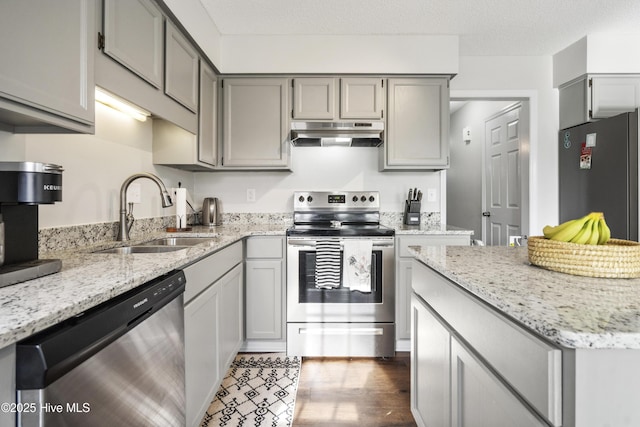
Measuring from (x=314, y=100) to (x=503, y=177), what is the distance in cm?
228

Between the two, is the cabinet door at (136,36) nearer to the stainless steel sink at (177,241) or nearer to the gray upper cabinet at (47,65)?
the gray upper cabinet at (47,65)

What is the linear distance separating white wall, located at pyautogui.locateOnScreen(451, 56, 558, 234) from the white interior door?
0.52 ft

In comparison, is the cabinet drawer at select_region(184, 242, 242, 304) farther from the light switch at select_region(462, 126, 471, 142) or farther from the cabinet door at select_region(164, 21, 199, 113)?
the light switch at select_region(462, 126, 471, 142)

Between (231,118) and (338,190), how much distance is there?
1113 mm

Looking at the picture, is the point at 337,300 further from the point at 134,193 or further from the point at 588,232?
the point at 588,232

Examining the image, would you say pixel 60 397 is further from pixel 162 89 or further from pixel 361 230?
pixel 361 230

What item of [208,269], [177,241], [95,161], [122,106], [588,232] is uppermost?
[122,106]

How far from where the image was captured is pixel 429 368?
1277 mm

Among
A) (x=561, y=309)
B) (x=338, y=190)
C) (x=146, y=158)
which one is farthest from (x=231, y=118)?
(x=561, y=309)

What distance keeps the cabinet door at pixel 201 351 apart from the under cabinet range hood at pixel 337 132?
138 cm

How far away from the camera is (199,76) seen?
7.51 ft

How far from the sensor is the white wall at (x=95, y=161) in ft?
4.46

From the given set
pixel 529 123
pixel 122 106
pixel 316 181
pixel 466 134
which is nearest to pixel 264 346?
pixel 316 181

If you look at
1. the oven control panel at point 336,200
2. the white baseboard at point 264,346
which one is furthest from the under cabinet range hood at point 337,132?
the white baseboard at point 264,346
